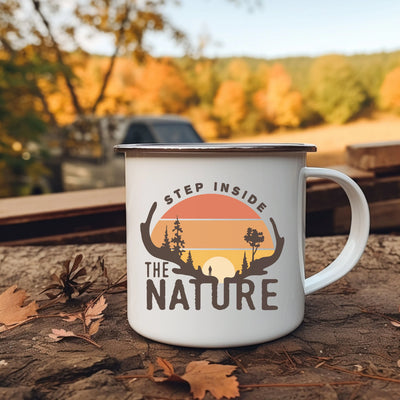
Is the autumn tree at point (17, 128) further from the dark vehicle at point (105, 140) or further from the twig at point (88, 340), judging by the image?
the twig at point (88, 340)

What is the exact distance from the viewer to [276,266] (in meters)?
0.97

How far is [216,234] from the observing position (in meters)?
0.94

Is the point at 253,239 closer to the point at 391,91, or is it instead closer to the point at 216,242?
the point at 216,242

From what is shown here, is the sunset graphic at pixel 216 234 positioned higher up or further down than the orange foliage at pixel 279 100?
further down

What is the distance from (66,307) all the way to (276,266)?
0.59 metres

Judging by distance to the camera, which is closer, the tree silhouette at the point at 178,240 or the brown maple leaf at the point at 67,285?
the tree silhouette at the point at 178,240

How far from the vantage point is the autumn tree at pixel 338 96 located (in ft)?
106

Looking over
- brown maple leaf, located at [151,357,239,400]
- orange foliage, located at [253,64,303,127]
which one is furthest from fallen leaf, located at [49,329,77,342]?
orange foliage, located at [253,64,303,127]

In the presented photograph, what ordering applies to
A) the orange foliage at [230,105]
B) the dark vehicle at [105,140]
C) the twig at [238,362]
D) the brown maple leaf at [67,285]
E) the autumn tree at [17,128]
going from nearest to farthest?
the twig at [238,362], the brown maple leaf at [67,285], the autumn tree at [17,128], the dark vehicle at [105,140], the orange foliage at [230,105]

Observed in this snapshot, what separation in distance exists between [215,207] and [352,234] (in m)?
0.36

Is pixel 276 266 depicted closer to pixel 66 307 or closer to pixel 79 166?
pixel 66 307

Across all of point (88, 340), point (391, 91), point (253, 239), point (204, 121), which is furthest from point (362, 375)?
point (391, 91)

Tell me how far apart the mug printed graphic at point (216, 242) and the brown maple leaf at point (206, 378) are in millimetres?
125

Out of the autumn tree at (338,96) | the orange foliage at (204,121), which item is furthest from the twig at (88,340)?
the autumn tree at (338,96)
